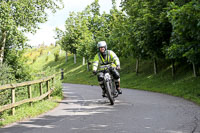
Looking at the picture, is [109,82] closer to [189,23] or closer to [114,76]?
[114,76]

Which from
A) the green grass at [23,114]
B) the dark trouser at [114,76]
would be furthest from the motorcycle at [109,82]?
the green grass at [23,114]

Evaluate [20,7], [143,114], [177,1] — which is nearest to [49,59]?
[20,7]

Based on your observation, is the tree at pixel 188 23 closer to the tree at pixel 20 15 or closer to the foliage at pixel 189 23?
the foliage at pixel 189 23

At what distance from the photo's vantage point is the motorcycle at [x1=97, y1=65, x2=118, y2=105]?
913cm

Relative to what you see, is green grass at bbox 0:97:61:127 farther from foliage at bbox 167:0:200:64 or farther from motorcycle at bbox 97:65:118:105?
foliage at bbox 167:0:200:64

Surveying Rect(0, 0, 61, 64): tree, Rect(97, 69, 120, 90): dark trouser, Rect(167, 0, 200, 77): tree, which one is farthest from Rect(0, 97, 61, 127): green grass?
Rect(0, 0, 61, 64): tree

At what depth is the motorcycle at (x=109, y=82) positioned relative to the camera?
30.0 ft

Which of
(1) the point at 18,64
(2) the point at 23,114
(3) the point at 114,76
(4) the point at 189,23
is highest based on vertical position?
(4) the point at 189,23

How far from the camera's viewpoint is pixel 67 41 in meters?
48.4

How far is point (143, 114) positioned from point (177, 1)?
996 centimetres

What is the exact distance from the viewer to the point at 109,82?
930 centimetres

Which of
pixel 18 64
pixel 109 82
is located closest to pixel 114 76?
pixel 109 82

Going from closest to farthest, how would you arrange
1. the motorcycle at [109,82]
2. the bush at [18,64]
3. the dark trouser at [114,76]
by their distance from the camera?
the motorcycle at [109,82]
the dark trouser at [114,76]
the bush at [18,64]

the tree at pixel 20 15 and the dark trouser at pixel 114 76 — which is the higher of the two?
the tree at pixel 20 15
